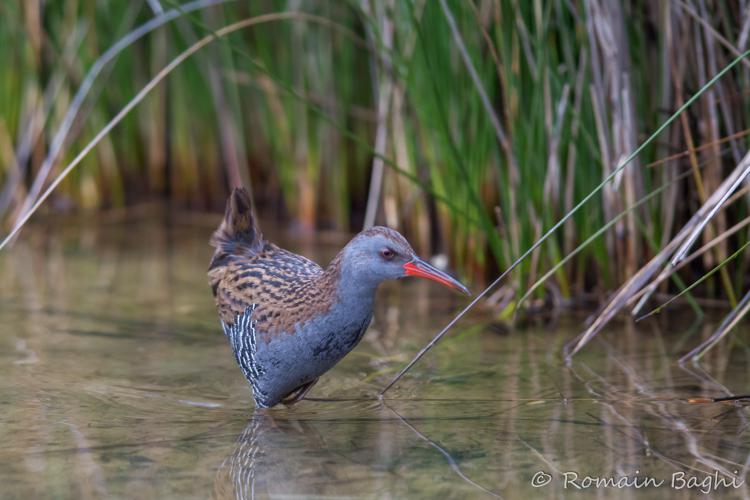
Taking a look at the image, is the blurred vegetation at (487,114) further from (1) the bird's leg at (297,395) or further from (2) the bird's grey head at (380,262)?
(1) the bird's leg at (297,395)

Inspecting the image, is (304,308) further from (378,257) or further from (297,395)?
(297,395)

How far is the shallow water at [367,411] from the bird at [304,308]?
6.0 inches

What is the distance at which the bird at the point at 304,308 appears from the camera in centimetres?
344

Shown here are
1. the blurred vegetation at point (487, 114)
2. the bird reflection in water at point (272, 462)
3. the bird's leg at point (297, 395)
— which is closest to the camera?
the bird reflection in water at point (272, 462)

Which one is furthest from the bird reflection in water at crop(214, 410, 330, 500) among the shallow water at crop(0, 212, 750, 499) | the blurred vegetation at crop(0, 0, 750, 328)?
the blurred vegetation at crop(0, 0, 750, 328)

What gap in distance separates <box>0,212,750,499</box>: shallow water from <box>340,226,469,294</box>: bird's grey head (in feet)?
1.43

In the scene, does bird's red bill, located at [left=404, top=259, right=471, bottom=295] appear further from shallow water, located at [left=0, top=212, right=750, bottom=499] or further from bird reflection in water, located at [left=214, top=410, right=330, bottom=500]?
bird reflection in water, located at [left=214, top=410, right=330, bottom=500]

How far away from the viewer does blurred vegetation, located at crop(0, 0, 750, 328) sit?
4.30 m

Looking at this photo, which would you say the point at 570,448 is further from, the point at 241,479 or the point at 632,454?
the point at 241,479

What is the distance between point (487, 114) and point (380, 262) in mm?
1364

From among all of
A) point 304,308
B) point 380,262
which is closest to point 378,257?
point 380,262

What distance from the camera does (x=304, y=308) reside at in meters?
3.54

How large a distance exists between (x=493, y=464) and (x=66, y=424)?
128cm

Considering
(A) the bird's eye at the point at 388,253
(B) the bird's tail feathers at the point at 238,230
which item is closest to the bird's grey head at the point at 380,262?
(A) the bird's eye at the point at 388,253
